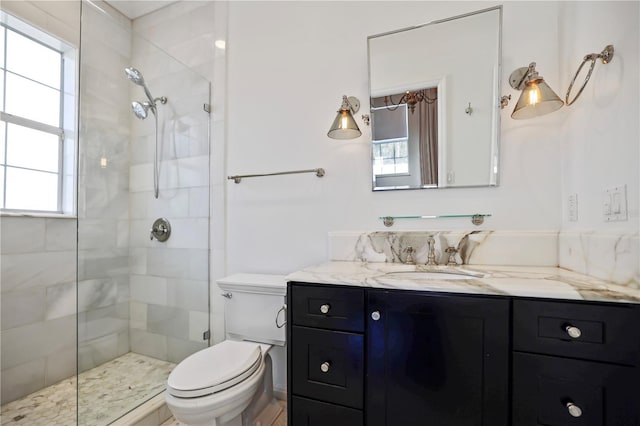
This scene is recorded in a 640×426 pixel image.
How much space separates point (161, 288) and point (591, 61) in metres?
2.67

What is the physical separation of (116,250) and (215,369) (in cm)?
134

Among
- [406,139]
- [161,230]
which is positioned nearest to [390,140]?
[406,139]

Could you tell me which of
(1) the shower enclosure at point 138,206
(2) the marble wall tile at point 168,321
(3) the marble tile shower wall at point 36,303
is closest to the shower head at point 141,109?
(1) the shower enclosure at point 138,206

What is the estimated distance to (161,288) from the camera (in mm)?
2070

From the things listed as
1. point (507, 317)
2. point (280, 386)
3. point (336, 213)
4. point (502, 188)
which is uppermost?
point (502, 188)

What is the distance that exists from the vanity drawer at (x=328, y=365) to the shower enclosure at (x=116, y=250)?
1.09m

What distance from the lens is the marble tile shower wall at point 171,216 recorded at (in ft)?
6.49

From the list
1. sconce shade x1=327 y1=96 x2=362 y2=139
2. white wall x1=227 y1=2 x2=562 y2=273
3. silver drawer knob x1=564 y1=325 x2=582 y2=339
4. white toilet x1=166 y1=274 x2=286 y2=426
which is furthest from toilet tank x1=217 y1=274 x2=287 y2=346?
silver drawer knob x1=564 y1=325 x2=582 y2=339

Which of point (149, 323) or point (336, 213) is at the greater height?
point (336, 213)

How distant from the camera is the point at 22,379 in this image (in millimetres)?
1644

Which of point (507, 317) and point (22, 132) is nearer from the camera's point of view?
point (507, 317)

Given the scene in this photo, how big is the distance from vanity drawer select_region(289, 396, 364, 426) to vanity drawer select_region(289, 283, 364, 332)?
11.8 inches

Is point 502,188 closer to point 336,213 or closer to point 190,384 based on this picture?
point 336,213

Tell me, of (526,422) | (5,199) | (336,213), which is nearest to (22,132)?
(5,199)
